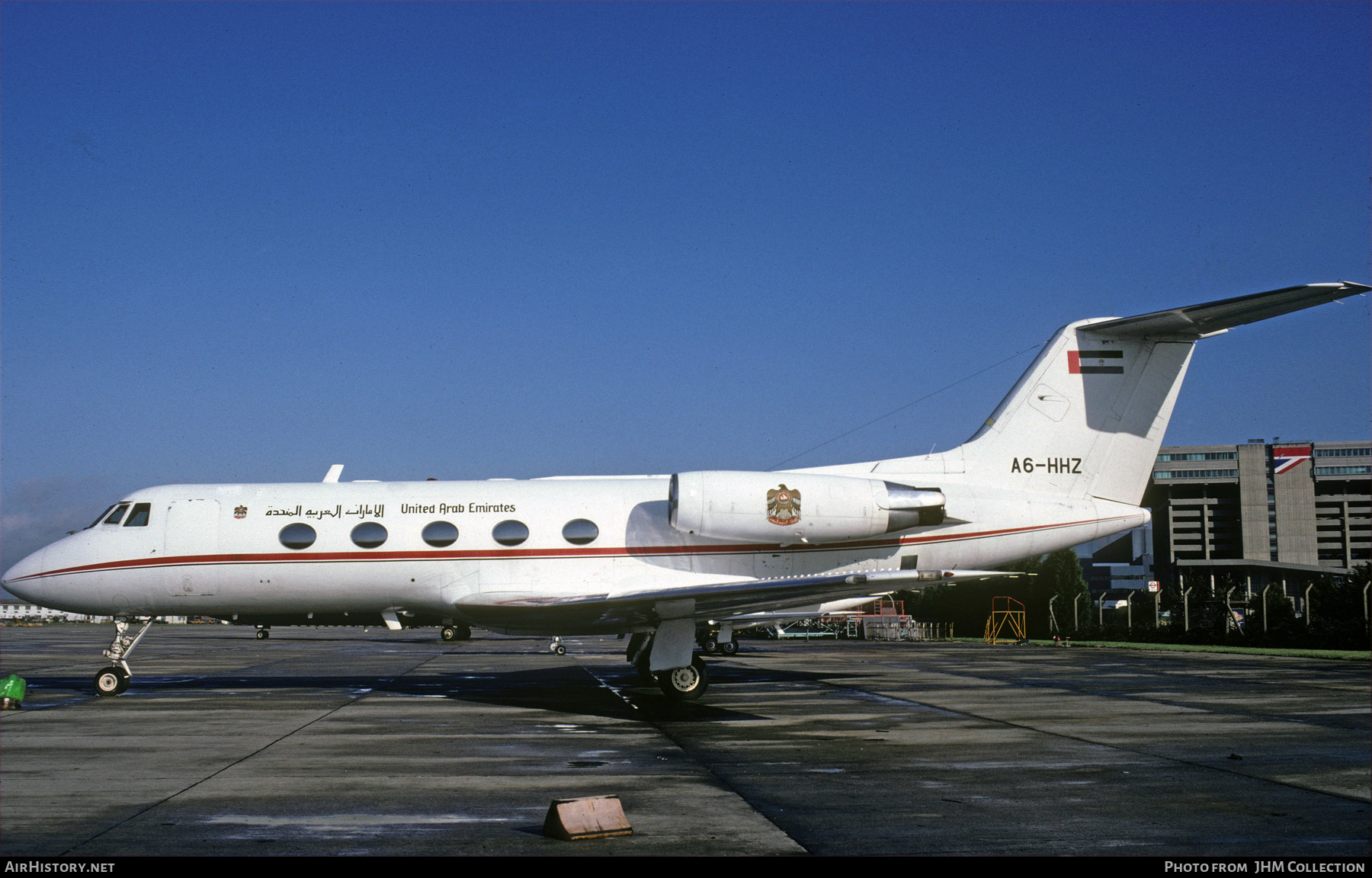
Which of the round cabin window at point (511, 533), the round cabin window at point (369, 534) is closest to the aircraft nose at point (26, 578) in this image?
the round cabin window at point (369, 534)

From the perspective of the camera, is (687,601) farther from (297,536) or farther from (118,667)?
(118,667)

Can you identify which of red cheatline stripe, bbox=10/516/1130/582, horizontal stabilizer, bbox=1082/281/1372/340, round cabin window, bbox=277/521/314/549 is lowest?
red cheatline stripe, bbox=10/516/1130/582

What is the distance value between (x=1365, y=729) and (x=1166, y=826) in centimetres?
683

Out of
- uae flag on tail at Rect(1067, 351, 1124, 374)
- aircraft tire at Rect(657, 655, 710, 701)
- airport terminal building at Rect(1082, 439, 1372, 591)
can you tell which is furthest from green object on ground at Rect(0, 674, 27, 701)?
airport terminal building at Rect(1082, 439, 1372, 591)

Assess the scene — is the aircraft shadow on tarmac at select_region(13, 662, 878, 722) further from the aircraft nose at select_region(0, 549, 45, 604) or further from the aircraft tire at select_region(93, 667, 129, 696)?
the aircraft nose at select_region(0, 549, 45, 604)

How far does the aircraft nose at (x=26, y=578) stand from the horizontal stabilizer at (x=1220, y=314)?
17.5 meters

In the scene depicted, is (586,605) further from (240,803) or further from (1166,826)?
(1166,826)

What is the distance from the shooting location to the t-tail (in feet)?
53.8

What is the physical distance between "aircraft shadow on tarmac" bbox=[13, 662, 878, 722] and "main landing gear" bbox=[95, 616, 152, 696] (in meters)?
0.26

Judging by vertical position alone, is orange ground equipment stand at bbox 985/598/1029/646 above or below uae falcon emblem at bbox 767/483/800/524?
below

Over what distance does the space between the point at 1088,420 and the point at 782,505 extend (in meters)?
5.47

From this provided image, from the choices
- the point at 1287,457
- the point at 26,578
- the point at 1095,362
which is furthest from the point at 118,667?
the point at 1287,457
